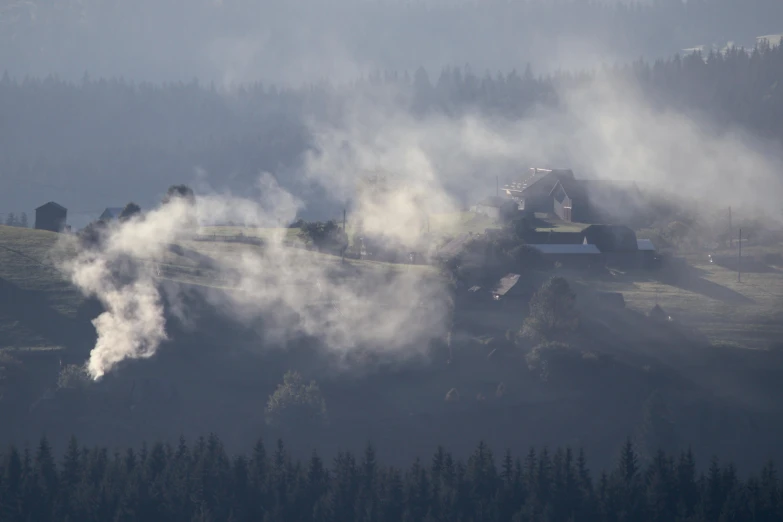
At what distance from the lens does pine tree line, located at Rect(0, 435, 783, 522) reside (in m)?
43.1

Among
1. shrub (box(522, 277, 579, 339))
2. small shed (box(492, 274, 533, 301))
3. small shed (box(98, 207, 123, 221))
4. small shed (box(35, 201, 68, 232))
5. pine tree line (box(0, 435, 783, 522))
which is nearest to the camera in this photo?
pine tree line (box(0, 435, 783, 522))

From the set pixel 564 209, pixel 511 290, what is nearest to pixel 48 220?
pixel 511 290

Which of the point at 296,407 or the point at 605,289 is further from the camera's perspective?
the point at 605,289

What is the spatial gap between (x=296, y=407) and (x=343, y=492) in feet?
43.2

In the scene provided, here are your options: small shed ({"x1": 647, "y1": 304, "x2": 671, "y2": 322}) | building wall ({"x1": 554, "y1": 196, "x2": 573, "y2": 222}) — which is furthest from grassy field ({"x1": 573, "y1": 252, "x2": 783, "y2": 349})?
building wall ({"x1": 554, "y1": 196, "x2": 573, "y2": 222})

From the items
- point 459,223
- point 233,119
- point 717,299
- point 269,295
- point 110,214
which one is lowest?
point 717,299

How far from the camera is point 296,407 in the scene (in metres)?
57.5

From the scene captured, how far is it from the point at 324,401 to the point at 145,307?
13.0m

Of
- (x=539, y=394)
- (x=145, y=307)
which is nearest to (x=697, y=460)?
(x=539, y=394)

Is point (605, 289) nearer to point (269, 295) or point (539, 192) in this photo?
point (269, 295)

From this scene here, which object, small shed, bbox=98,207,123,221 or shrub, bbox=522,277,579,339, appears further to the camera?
small shed, bbox=98,207,123,221

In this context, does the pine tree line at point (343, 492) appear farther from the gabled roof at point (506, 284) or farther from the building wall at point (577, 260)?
the building wall at point (577, 260)

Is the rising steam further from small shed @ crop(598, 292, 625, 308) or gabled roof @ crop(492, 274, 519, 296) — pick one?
Result: small shed @ crop(598, 292, 625, 308)

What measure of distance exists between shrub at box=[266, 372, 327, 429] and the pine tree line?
10.7m
